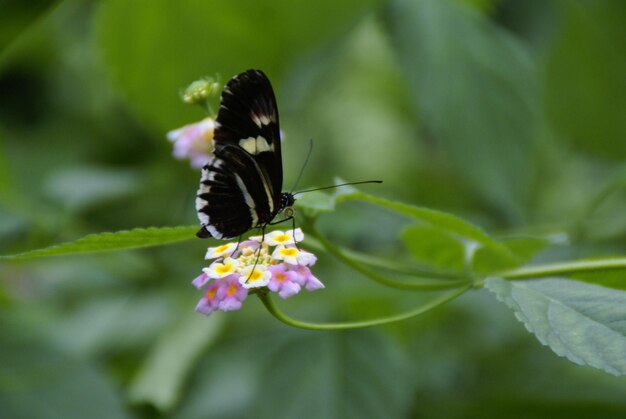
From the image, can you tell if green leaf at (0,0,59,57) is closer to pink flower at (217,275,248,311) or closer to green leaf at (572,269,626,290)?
pink flower at (217,275,248,311)

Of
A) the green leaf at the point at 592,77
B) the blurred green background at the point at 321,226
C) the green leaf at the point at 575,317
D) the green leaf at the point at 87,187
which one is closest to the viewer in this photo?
the green leaf at the point at 575,317

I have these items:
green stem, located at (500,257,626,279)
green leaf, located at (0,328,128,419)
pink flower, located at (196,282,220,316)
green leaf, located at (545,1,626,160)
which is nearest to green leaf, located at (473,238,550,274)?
green stem, located at (500,257,626,279)


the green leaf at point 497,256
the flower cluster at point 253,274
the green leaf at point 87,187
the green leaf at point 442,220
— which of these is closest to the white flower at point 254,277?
the flower cluster at point 253,274

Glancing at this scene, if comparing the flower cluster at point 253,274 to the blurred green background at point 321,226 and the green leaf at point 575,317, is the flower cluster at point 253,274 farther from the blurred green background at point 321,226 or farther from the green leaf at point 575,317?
the blurred green background at point 321,226

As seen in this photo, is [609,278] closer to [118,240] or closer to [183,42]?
[118,240]

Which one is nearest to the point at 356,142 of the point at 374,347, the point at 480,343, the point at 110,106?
the point at 110,106

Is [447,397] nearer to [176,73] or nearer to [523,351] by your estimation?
[523,351]
